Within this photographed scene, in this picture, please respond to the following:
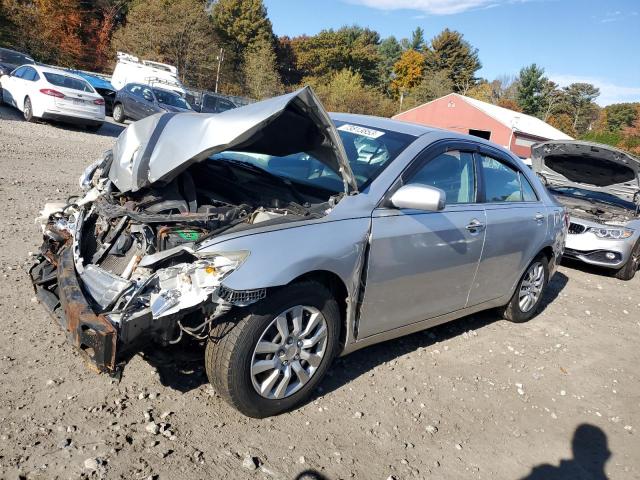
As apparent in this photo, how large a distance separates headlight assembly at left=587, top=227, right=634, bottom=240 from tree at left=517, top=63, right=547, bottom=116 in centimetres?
8053

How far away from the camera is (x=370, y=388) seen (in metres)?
3.70

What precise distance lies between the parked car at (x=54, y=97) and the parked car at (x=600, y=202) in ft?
37.1

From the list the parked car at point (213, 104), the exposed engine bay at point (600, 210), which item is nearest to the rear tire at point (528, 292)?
the exposed engine bay at point (600, 210)

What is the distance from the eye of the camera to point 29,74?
563 inches

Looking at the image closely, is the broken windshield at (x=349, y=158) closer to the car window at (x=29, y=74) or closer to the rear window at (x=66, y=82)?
the rear window at (x=66, y=82)

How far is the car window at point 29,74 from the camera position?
14.1m

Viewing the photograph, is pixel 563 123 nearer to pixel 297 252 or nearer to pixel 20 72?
pixel 20 72

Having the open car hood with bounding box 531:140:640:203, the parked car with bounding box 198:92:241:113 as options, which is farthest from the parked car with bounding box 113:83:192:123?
the open car hood with bounding box 531:140:640:203

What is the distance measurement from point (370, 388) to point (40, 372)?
2117 millimetres

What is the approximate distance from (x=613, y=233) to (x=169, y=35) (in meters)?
43.0

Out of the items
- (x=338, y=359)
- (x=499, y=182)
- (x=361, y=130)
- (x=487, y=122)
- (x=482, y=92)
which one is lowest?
(x=338, y=359)

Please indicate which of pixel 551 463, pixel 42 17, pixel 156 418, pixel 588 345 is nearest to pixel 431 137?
pixel 551 463

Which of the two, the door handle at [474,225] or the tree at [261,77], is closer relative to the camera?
the door handle at [474,225]

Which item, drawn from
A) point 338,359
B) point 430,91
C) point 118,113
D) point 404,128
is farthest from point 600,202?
point 430,91
